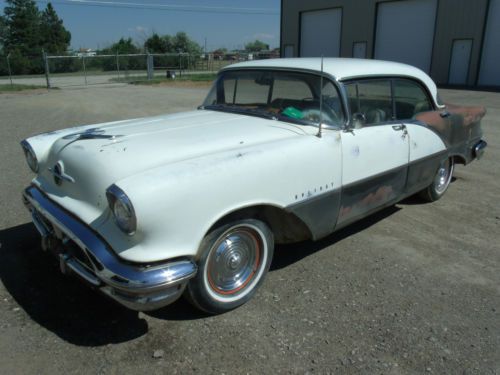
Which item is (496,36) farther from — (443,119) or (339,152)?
(339,152)

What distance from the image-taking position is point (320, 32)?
28.8 m

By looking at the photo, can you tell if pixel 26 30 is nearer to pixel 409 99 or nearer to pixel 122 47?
pixel 122 47

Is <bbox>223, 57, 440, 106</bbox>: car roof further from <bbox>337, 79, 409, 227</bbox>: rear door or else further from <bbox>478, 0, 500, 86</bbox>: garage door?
<bbox>478, 0, 500, 86</bbox>: garage door

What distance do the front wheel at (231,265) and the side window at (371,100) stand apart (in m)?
1.28

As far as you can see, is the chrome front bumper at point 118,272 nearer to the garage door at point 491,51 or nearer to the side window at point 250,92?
the side window at point 250,92

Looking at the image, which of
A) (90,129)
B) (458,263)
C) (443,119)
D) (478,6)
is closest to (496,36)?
(478,6)

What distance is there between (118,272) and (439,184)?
3931 mm

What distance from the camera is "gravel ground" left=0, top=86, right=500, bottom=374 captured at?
2.38 meters

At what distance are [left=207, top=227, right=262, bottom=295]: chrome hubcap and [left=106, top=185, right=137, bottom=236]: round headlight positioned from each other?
57cm

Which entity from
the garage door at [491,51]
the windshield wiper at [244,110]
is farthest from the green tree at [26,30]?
the windshield wiper at [244,110]

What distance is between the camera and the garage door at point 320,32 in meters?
27.8

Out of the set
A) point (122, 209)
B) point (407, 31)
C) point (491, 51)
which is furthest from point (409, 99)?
point (407, 31)

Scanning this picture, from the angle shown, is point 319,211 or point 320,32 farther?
point 320,32

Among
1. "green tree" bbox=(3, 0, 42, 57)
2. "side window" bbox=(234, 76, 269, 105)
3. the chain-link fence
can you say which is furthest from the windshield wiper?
"green tree" bbox=(3, 0, 42, 57)
